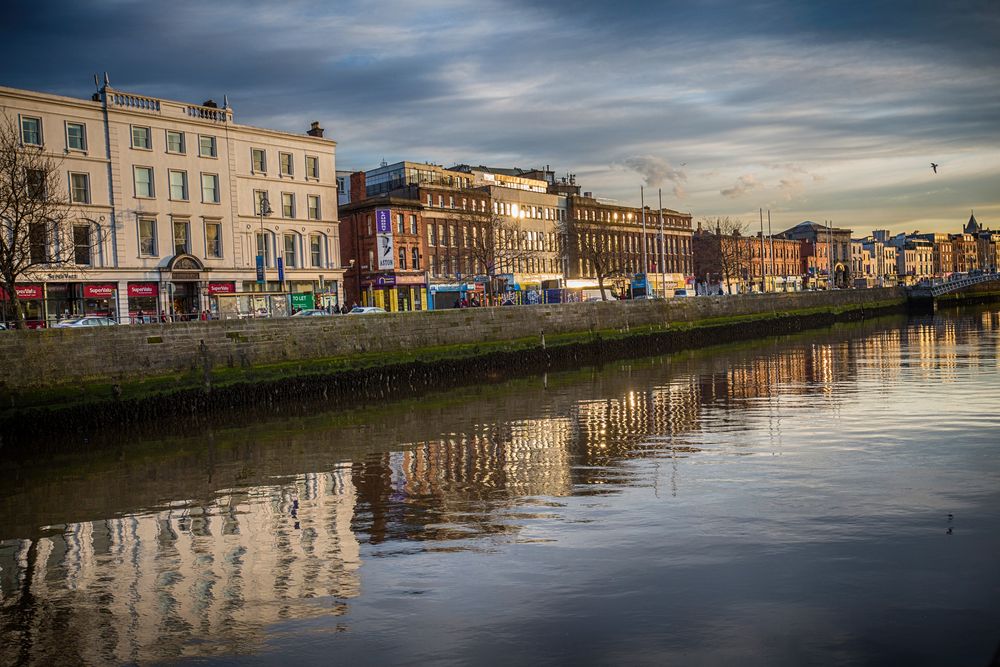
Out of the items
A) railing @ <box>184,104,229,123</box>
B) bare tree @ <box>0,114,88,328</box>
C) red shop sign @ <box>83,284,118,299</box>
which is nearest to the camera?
bare tree @ <box>0,114,88,328</box>

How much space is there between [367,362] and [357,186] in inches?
1763

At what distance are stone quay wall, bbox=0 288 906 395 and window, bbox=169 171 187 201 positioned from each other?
18533mm

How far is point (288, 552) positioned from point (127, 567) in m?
2.19

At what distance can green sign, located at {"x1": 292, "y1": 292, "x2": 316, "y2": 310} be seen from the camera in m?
56.0

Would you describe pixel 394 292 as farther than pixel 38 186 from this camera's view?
Yes

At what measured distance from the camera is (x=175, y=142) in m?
51.5

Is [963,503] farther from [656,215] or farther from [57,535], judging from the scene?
[656,215]

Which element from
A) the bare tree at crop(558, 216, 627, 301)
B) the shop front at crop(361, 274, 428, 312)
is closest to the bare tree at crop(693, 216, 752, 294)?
the bare tree at crop(558, 216, 627, 301)

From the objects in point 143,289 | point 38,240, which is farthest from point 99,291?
point 38,240

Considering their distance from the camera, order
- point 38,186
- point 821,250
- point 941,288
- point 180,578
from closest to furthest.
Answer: point 180,578
point 38,186
point 941,288
point 821,250

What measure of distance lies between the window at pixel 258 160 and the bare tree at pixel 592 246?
41.3 m

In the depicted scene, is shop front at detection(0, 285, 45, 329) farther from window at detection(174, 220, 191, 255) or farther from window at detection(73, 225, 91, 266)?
window at detection(174, 220, 191, 255)

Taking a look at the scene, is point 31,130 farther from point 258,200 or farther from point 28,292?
point 258,200

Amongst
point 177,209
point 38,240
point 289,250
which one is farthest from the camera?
→ point 289,250
